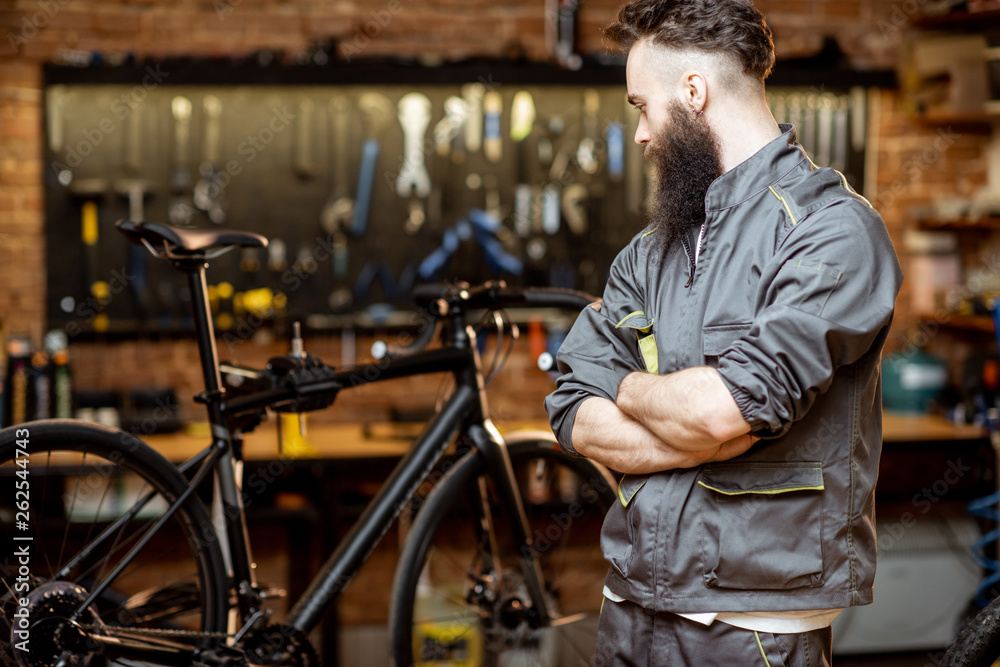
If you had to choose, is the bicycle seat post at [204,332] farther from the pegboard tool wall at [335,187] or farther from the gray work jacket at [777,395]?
the pegboard tool wall at [335,187]

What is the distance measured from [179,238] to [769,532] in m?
1.26

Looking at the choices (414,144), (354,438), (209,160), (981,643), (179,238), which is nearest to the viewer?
(981,643)

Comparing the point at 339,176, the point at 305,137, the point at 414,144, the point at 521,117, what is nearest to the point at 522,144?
the point at 521,117

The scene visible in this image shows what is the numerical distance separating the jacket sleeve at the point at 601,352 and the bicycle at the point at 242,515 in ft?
1.48

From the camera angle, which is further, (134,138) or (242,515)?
(134,138)

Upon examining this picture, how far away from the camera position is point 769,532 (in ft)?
4.31

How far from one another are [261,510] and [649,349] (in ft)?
6.52

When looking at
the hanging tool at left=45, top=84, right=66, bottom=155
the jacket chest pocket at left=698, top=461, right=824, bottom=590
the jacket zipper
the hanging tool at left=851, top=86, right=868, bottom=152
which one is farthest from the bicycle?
the hanging tool at left=851, top=86, right=868, bottom=152

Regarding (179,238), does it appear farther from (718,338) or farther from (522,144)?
(522,144)

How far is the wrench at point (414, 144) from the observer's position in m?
3.58

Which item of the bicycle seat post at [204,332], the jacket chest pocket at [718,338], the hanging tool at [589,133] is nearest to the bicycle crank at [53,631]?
the bicycle seat post at [204,332]

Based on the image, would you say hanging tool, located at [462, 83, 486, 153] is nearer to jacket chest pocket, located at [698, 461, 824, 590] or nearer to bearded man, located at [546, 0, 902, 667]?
bearded man, located at [546, 0, 902, 667]

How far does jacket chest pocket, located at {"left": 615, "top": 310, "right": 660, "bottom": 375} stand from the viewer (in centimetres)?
147

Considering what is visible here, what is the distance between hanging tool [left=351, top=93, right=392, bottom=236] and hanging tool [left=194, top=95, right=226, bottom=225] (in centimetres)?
54
